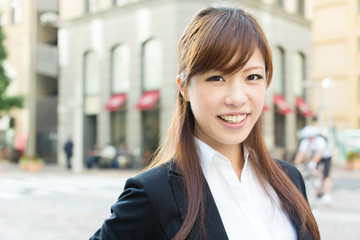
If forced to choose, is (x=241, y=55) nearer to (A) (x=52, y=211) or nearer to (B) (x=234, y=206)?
(B) (x=234, y=206)

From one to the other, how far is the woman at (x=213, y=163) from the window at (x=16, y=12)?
31.6 meters

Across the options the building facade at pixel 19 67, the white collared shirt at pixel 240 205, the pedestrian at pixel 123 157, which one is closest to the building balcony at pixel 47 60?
the building facade at pixel 19 67

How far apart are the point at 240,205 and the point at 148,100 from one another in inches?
843

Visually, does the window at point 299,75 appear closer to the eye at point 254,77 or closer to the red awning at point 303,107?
the red awning at point 303,107

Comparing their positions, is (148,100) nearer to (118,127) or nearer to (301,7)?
(118,127)

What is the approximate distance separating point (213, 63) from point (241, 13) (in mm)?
256

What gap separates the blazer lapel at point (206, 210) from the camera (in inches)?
57.7

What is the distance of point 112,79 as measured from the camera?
25469mm

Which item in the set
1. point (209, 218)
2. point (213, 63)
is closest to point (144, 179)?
point (209, 218)

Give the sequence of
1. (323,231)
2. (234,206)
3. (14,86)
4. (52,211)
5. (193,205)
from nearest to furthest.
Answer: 1. (193,205)
2. (234,206)
3. (323,231)
4. (52,211)
5. (14,86)

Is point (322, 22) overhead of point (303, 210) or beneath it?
overhead

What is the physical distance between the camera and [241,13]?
1.65 meters

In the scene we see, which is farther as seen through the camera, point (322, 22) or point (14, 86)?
point (322, 22)

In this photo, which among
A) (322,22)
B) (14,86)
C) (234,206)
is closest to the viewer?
(234,206)
